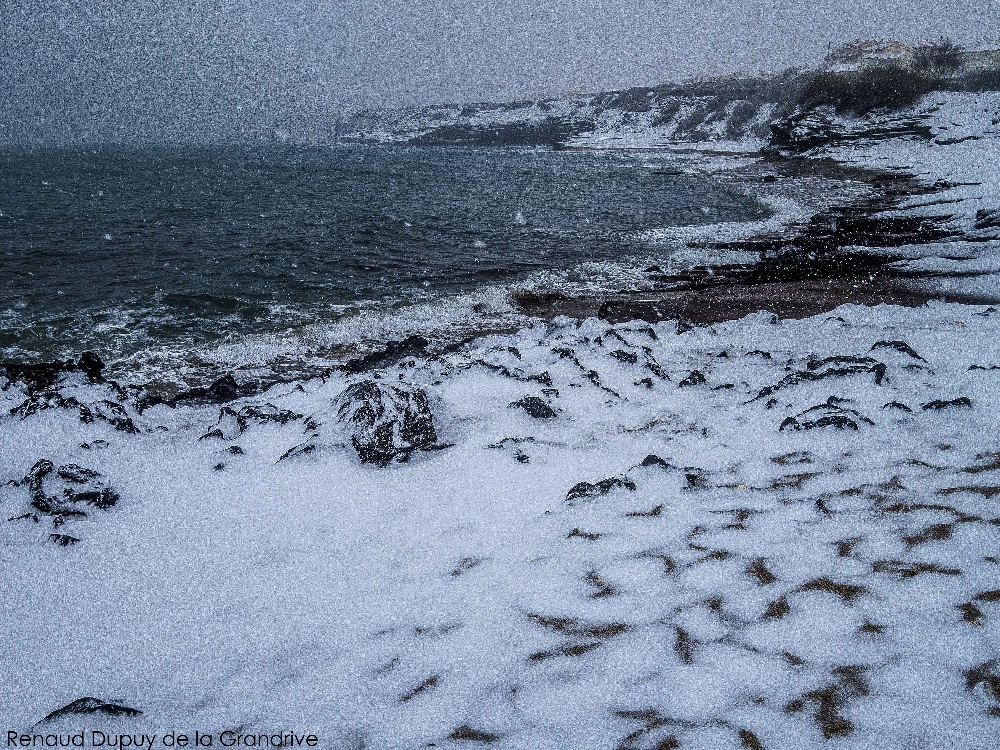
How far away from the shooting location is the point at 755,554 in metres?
3.20

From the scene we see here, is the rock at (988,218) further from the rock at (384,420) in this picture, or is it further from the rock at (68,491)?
the rock at (68,491)

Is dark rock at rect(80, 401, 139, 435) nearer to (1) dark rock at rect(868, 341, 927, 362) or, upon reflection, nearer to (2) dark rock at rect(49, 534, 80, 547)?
(2) dark rock at rect(49, 534, 80, 547)

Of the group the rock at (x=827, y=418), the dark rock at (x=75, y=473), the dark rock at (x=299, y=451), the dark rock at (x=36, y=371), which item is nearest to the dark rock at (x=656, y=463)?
the rock at (x=827, y=418)

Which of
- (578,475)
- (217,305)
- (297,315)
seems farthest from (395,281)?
(578,475)

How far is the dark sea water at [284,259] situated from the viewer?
13.3 metres

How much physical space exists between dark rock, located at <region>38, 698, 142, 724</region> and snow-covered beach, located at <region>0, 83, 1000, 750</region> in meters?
0.01

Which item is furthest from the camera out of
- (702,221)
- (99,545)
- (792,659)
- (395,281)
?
(702,221)

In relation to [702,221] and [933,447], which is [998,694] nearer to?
[933,447]

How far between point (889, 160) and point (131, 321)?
5540cm

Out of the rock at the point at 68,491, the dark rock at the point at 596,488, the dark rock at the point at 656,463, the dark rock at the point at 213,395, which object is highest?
the dark rock at the point at 213,395

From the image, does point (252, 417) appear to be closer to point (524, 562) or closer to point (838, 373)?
point (524, 562)

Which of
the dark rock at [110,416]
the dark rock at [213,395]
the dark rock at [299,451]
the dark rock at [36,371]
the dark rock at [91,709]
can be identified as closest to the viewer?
the dark rock at [91,709]

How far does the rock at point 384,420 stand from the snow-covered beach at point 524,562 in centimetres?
3

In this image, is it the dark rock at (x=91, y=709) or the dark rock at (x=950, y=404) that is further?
the dark rock at (x=950, y=404)
